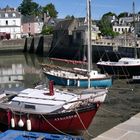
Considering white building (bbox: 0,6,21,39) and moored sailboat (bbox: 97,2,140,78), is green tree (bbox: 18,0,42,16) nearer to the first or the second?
white building (bbox: 0,6,21,39)

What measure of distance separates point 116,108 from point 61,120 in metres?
6.50

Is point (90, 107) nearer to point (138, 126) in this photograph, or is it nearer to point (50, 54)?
point (138, 126)

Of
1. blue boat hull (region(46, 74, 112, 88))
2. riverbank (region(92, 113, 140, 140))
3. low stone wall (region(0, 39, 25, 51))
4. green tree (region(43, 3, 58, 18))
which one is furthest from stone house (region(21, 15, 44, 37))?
riverbank (region(92, 113, 140, 140))

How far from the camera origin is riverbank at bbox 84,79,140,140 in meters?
19.1

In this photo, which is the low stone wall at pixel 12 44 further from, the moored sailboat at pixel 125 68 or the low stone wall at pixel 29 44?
the moored sailboat at pixel 125 68

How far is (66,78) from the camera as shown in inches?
1221

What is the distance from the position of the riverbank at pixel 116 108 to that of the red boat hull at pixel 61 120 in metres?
0.69

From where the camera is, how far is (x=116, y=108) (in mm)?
23125

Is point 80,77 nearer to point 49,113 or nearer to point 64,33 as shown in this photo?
point 49,113

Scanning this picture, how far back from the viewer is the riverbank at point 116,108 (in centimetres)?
1909

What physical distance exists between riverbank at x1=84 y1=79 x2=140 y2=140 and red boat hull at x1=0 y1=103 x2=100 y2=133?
69 centimetres

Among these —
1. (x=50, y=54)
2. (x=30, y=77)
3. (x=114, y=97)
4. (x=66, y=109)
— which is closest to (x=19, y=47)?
(x=50, y=54)

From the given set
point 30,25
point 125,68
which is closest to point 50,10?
point 30,25

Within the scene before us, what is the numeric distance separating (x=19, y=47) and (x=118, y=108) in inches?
2201
